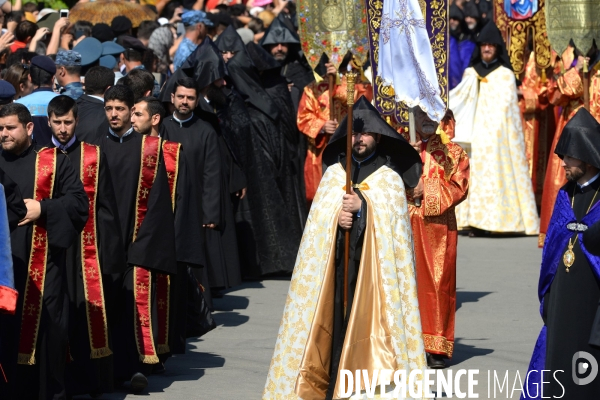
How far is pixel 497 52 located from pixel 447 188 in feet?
20.3

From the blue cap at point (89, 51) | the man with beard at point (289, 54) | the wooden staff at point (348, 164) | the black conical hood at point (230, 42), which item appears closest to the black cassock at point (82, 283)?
the wooden staff at point (348, 164)

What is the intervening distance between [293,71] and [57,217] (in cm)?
747

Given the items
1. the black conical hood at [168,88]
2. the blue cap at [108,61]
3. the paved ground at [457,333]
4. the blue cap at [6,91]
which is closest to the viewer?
the paved ground at [457,333]

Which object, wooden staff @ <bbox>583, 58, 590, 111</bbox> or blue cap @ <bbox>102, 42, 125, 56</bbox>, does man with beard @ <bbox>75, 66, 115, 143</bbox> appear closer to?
blue cap @ <bbox>102, 42, 125, 56</bbox>

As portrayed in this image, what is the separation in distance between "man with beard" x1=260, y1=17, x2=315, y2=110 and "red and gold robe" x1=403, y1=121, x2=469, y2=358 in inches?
179

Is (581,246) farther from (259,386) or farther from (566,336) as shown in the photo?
(259,386)

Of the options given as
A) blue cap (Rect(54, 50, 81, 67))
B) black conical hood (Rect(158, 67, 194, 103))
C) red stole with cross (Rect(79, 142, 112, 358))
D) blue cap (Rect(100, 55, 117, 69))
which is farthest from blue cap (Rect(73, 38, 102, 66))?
red stole with cross (Rect(79, 142, 112, 358))

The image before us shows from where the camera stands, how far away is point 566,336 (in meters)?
7.37

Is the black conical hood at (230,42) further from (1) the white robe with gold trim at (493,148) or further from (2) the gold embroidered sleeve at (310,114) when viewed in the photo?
(1) the white robe with gold trim at (493,148)

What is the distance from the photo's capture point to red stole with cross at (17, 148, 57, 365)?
768cm

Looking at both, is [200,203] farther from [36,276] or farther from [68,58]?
[36,276]

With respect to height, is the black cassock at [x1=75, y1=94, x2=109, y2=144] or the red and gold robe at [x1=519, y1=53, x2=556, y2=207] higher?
the black cassock at [x1=75, y1=94, x2=109, y2=144]

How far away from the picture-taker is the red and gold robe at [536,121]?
15922mm

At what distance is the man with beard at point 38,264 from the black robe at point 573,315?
8.89 feet
